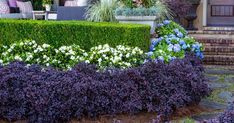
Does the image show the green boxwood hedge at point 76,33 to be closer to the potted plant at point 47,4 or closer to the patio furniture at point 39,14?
the patio furniture at point 39,14

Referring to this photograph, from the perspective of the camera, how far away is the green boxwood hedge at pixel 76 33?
548cm

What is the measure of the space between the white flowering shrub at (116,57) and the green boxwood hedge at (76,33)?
173 millimetres

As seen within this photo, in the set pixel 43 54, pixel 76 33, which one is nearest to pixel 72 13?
pixel 76 33

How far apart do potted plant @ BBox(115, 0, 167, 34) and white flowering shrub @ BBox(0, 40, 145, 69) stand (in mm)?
741

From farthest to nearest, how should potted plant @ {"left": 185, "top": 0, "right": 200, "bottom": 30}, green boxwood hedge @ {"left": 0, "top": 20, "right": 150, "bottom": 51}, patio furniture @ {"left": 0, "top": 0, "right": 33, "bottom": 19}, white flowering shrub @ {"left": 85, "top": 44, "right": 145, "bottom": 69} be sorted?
patio furniture @ {"left": 0, "top": 0, "right": 33, "bottom": 19} < potted plant @ {"left": 185, "top": 0, "right": 200, "bottom": 30} < green boxwood hedge @ {"left": 0, "top": 20, "right": 150, "bottom": 51} < white flowering shrub @ {"left": 85, "top": 44, "right": 145, "bottom": 69}

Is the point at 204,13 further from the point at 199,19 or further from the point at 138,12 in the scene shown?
the point at 138,12

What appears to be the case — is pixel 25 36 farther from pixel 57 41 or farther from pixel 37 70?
pixel 37 70

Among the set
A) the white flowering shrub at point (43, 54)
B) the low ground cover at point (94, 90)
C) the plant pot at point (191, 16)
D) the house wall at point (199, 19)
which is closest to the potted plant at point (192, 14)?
the plant pot at point (191, 16)

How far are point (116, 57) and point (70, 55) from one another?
1.89 ft

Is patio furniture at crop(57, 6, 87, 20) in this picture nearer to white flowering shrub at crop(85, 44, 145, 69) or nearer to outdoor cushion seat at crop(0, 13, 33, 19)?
white flowering shrub at crop(85, 44, 145, 69)

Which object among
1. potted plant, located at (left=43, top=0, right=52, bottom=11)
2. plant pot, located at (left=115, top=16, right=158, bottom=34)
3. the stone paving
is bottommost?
the stone paving

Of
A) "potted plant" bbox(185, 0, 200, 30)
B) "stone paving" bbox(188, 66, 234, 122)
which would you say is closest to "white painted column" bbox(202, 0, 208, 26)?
"potted plant" bbox(185, 0, 200, 30)

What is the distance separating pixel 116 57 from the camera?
17.0ft

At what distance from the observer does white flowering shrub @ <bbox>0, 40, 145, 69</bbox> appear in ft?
17.2
